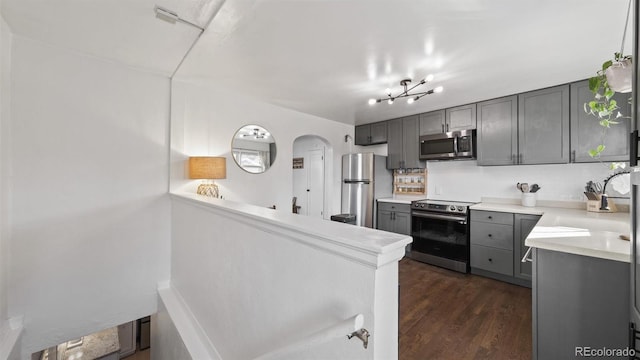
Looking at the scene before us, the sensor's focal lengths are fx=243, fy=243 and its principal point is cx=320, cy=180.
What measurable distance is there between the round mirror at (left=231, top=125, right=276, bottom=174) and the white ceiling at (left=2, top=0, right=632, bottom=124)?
0.72 metres

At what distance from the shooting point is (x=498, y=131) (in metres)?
3.15

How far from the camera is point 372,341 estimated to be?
2.37 ft

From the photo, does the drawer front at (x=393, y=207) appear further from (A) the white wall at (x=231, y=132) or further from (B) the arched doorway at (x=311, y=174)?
(A) the white wall at (x=231, y=132)

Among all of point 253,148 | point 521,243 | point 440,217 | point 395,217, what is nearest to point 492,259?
point 521,243

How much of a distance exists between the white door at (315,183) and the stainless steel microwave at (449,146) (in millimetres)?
1965

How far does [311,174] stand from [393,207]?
6.47 ft

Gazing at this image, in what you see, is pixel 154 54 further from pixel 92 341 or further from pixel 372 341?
pixel 92 341

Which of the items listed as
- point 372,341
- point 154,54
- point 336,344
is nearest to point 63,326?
point 154,54

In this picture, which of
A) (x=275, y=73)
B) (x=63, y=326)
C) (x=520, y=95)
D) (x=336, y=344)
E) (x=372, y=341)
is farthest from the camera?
(x=520, y=95)

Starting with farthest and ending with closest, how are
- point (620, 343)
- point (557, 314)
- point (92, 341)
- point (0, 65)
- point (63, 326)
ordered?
point (92, 341) → point (63, 326) → point (0, 65) → point (557, 314) → point (620, 343)

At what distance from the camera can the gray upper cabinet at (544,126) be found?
2.70 meters

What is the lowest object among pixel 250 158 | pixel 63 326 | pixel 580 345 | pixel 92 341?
pixel 92 341

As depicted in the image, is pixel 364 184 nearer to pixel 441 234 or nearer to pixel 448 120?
pixel 441 234

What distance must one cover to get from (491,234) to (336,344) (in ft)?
9.74
